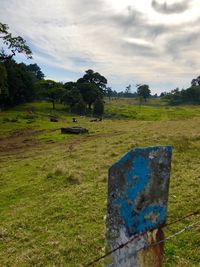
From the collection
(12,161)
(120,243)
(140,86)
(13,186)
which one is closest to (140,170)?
(120,243)

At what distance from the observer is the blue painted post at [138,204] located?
7.32ft

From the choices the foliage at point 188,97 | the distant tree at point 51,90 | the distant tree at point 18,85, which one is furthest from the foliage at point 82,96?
the foliage at point 188,97

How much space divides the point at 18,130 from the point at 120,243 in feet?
122

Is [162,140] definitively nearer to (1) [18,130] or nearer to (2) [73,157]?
(2) [73,157]

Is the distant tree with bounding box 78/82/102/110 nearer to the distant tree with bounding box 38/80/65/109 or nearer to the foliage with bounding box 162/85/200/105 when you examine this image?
the distant tree with bounding box 38/80/65/109

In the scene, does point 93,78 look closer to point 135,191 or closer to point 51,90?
point 51,90

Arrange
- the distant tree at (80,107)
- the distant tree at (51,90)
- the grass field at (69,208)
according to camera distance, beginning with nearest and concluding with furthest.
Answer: the grass field at (69,208)
the distant tree at (80,107)
the distant tree at (51,90)

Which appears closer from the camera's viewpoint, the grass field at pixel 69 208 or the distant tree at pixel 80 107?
the grass field at pixel 69 208

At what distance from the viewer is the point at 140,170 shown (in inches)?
88.1

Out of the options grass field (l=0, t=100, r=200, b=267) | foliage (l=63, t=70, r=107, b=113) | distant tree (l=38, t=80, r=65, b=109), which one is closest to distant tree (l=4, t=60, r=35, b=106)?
distant tree (l=38, t=80, r=65, b=109)

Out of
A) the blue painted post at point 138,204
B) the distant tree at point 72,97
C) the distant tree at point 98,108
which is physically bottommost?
the distant tree at point 98,108

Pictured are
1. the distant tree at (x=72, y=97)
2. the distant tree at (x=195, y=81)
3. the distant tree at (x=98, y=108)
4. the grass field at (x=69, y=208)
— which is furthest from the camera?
the distant tree at (x=195, y=81)

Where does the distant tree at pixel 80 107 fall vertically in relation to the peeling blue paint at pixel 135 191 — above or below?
below

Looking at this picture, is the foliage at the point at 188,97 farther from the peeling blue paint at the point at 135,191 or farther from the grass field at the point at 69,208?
the peeling blue paint at the point at 135,191
